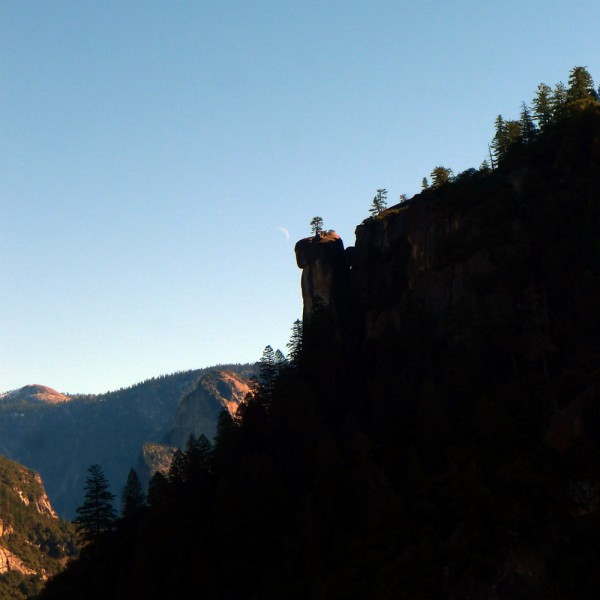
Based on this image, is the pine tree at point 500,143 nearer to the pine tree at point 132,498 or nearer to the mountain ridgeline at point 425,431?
the mountain ridgeline at point 425,431

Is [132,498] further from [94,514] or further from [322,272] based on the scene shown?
[322,272]

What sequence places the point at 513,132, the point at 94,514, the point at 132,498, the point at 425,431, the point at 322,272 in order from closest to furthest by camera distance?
the point at 425,431 < the point at 94,514 < the point at 132,498 < the point at 513,132 < the point at 322,272

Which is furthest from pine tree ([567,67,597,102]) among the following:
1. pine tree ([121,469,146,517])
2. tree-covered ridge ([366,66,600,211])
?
pine tree ([121,469,146,517])

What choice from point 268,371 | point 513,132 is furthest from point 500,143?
point 268,371

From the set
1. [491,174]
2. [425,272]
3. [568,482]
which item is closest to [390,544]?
[568,482]

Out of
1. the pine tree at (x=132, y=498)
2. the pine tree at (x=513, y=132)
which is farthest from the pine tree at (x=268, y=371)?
the pine tree at (x=513, y=132)

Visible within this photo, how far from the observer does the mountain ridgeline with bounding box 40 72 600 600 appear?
225 feet

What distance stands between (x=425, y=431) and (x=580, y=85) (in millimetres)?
60315

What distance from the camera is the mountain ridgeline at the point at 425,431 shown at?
2702 inches

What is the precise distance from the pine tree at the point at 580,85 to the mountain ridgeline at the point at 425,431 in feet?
4.74

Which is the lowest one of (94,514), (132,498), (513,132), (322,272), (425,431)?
(94,514)

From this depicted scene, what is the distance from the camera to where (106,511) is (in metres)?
105

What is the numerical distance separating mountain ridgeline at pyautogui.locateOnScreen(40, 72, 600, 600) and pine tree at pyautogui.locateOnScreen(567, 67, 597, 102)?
144 centimetres

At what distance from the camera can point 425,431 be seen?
3383 inches
